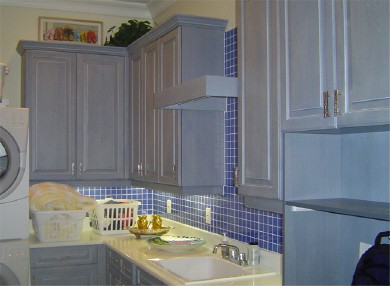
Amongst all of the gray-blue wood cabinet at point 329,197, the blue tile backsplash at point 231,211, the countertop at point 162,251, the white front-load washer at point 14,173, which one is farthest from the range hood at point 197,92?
the white front-load washer at point 14,173

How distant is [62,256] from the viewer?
3855 mm

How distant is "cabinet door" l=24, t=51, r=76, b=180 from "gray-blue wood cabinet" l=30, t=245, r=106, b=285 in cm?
62

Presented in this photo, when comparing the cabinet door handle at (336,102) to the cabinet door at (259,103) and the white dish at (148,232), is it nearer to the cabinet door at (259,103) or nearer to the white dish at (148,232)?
the cabinet door at (259,103)

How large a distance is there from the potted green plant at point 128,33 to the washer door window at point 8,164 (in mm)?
1173

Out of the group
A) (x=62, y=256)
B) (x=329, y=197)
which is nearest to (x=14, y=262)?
(x=62, y=256)

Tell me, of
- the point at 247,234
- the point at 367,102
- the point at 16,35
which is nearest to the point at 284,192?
the point at 367,102

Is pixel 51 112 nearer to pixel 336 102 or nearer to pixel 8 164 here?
pixel 8 164

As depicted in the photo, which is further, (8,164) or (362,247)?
(8,164)

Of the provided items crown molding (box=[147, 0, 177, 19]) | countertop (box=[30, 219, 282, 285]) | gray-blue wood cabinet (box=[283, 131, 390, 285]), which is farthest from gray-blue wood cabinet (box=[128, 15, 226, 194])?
gray-blue wood cabinet (box=[283, 131, 390, 285])

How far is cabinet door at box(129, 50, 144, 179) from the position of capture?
4070mm

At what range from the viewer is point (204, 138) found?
337cm

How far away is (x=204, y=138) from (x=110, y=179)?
1.27 m

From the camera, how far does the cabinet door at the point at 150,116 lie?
3.75 meters

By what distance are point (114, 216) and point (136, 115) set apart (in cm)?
83
